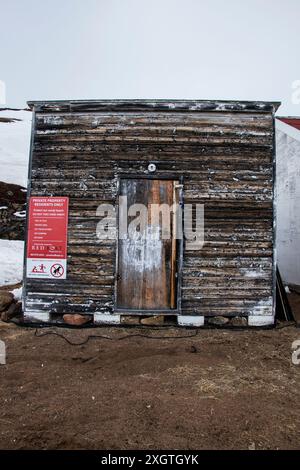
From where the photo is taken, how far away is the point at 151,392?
4.75 m

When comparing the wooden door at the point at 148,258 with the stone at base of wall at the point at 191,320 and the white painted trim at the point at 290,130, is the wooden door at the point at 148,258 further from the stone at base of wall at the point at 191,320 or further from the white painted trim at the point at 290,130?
the white painted trim at the point at 290,130

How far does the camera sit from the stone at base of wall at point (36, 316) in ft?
25.0

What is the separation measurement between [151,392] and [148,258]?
317cm

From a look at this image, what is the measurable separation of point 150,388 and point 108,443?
1.30 metres

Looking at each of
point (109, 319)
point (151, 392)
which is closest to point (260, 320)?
point (109, 319)

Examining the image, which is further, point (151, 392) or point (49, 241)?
point (49, 241)

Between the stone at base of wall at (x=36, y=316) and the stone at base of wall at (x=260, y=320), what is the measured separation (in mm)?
4065

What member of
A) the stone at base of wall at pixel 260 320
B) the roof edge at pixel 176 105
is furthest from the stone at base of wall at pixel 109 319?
the roof edge at pixel 176 105

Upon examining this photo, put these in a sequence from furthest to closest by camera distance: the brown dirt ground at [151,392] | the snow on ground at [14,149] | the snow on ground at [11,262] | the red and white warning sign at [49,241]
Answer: the snow on ground at [14,149] < the snow on ground at [11,262] < the red and white warning sign at [49,241] < the brown dirt ground at [151,392]

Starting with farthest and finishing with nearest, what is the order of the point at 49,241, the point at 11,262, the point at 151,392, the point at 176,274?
the point at 11,262 < the point at 49,241 < the point at 176,274 < the point at 151,392

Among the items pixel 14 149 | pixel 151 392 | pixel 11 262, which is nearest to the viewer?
pixel 151 392

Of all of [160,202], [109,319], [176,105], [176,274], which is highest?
[176,105]

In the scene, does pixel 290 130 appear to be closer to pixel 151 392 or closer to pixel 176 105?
pixel 176 105

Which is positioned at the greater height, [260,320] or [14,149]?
[14,149]
